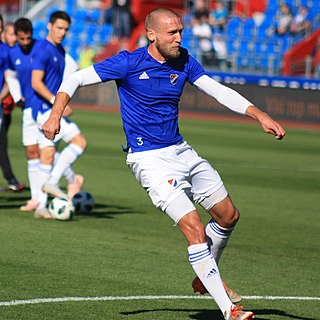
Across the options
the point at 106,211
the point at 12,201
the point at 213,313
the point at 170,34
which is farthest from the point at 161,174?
the point at 12,201

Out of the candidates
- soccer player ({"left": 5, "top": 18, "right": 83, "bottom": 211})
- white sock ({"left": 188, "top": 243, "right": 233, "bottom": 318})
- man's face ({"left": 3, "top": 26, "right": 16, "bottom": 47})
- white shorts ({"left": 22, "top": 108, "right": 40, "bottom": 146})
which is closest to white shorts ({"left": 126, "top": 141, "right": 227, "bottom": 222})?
white sock ({"left": 188, "top": 243, "right": 233, "bottom": 318})

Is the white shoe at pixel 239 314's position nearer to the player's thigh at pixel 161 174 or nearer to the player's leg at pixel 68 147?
the player's thigh at pixel 161 174

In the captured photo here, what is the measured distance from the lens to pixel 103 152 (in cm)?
2127

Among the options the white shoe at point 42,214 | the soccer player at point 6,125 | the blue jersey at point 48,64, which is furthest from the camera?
the soccer player at point 6,125

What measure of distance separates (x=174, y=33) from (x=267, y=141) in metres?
19.8

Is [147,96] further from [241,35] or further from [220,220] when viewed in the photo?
[241,35]

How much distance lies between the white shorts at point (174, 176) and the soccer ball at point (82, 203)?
5.31m

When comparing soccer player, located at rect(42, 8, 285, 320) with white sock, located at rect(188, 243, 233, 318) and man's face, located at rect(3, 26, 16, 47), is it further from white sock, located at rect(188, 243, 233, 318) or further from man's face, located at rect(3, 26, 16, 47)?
man's face, located at rect(3, 26, 16, 47)

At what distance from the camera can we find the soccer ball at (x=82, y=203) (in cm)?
1238

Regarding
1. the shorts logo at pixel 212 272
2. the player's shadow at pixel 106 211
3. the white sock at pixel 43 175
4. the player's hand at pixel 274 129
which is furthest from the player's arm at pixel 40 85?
the shorts logo at pixel 212 272

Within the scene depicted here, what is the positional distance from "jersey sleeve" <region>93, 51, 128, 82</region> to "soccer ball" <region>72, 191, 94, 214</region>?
5517mm

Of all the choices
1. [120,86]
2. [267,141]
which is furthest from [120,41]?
[120,86]

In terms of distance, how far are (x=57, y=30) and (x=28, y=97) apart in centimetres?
97

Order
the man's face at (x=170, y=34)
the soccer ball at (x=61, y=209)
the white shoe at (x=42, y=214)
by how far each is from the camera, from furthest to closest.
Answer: the white shoe at (x=42, y=214) < the soccer ball at (x=61, y=209) < the man's face at (x=170, y=34)
